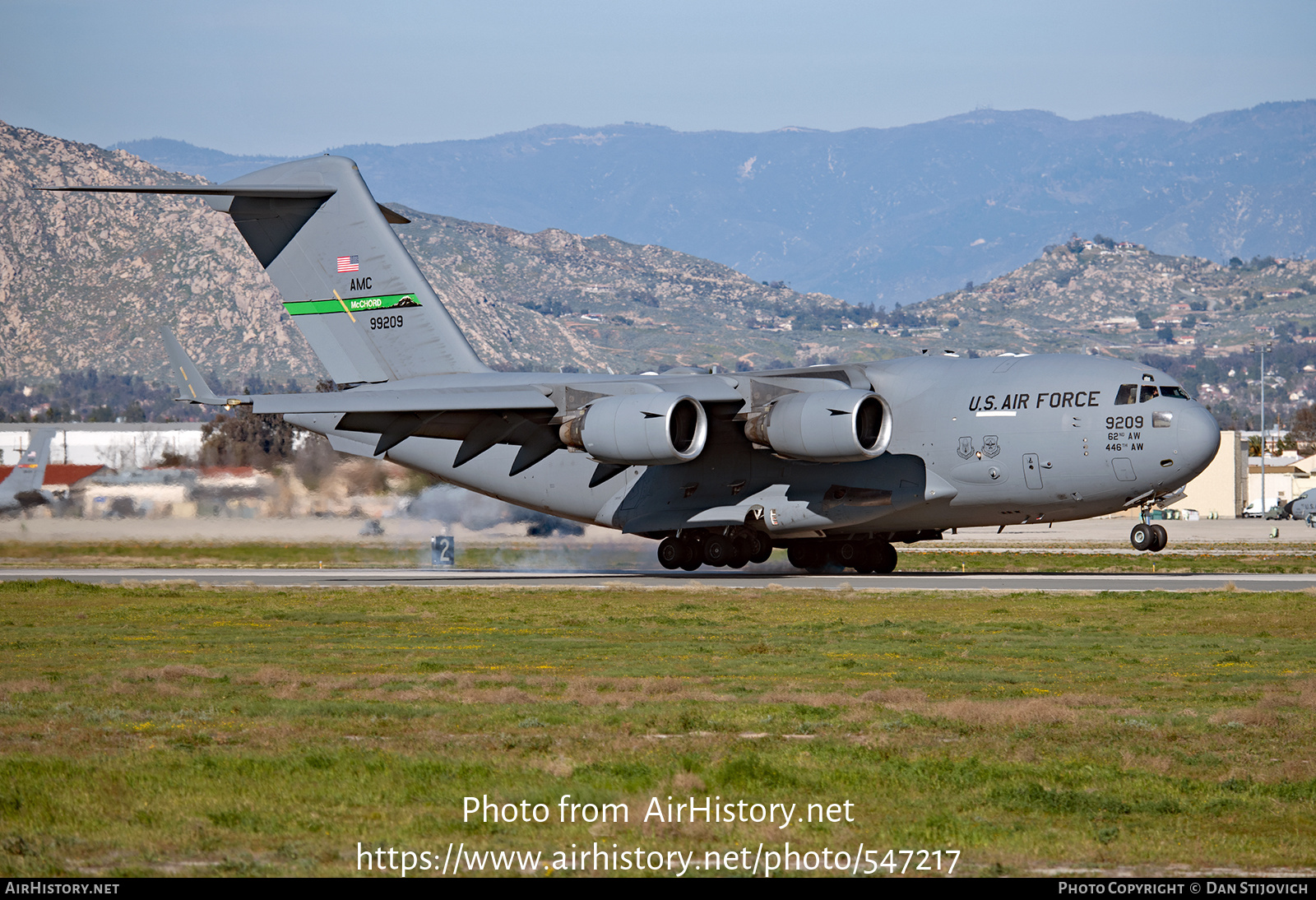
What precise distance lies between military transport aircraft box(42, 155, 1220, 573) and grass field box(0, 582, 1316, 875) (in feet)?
24.0

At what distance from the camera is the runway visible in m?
27.3

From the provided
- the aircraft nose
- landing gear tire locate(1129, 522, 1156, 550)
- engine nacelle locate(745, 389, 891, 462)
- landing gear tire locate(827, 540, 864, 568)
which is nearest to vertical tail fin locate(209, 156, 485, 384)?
engine nacelle locate(745, 389, 891, 462)

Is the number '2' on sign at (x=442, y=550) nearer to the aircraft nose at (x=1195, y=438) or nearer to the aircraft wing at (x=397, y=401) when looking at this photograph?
the aircraft wing at (x=397, y=401)

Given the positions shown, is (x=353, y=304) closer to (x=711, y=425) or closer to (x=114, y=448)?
(x=711, y=425)

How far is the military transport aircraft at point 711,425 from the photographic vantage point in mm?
26641

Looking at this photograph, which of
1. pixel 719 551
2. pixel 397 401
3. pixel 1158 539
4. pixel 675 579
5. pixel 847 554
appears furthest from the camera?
pixel 847 554

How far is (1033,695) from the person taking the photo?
1271cm

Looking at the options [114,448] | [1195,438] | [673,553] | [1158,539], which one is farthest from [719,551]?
[114,448]

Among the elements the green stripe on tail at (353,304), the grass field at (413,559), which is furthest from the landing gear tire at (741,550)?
the green stripe on tail at (353,304)

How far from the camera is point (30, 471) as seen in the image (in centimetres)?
3525

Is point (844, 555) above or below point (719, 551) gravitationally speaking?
below

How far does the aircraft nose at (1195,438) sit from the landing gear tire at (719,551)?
9345 millimetres

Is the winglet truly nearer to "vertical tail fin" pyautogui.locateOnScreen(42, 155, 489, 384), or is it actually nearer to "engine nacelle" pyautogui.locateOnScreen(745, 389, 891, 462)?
"vertical tail fin" pyautogui.locateOnScreen(42, 155, 489, 384)

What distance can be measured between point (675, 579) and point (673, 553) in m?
1.46
